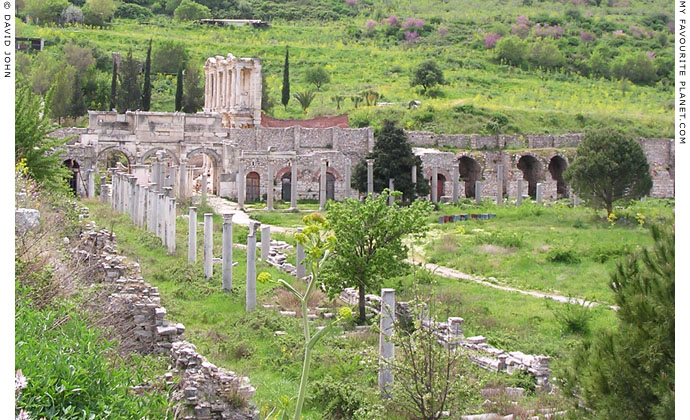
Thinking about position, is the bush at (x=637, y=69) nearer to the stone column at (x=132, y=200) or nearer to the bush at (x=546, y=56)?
the bush at (x=546, y=56)

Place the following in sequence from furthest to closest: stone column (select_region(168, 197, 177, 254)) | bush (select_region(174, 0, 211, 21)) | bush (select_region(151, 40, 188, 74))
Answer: bush (select_region(174, 0, 211, 21)), bush (select_region(151, 40, 188, 74)), stone column (select_region(168, 197, 177, 254))

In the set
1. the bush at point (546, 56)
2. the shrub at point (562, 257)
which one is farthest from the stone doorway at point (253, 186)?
the bush at point (546, 56)

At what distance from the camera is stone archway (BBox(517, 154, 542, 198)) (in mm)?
51781

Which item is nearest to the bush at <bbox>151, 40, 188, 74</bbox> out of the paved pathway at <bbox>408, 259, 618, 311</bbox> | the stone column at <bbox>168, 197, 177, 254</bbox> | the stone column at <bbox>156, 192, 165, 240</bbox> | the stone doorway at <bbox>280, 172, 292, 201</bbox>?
the stone doorway at <bbox>280, 172, 292, 201</bbox>

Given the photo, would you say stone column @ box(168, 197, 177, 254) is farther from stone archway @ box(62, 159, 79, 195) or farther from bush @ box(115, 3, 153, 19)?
bush @ box(115, 3, 153, 19)

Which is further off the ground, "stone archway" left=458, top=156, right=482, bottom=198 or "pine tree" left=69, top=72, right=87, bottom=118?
"pine tree" left=69, top=72, right=87, bottom=118

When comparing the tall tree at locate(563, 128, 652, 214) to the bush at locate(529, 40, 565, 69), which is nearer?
the tall tree at locate(563, 128, 652, 214)

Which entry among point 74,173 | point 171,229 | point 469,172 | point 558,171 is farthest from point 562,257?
point 558,171

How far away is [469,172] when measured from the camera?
169 ft

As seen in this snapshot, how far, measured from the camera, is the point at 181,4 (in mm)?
99438

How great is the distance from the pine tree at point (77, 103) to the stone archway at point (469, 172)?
25418mm

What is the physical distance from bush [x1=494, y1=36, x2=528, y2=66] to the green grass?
1884 inches

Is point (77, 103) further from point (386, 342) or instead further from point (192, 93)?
point (386, 342)

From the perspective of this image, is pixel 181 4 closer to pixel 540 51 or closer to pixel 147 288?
pixel 540 51
